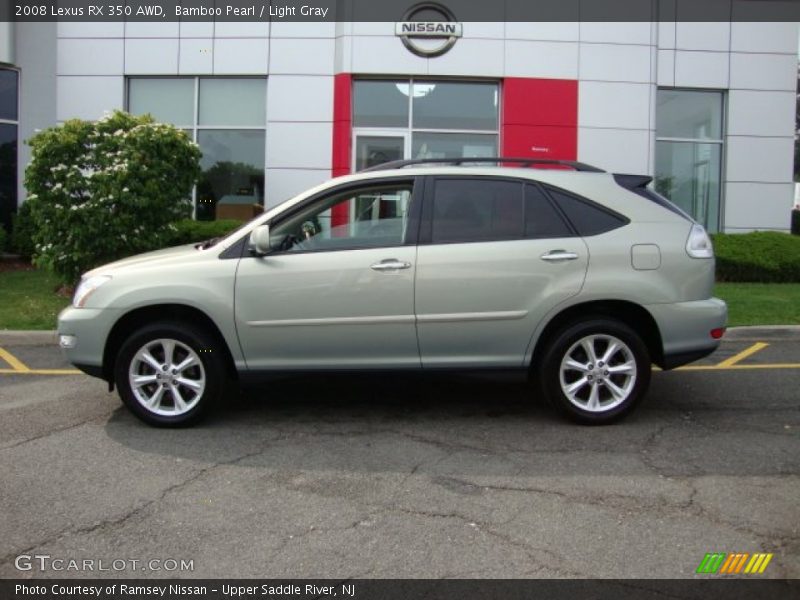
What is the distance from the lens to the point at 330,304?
208 inches

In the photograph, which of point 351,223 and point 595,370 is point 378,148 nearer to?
point 351,223

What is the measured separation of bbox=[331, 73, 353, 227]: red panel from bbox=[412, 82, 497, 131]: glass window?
1.21 metres

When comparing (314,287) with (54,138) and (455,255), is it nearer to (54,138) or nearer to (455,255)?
(455,255)

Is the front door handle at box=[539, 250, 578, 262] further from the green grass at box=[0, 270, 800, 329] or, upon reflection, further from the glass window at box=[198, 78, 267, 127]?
the glass window at box=[198, 78, 267, 127]

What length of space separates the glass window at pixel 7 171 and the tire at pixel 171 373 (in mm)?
11263

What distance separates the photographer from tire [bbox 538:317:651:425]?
5.37m

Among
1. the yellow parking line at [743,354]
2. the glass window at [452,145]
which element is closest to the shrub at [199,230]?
the glass window at [452,145]

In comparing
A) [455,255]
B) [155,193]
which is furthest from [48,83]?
[455,255]

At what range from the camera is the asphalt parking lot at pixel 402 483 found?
3.54 meters

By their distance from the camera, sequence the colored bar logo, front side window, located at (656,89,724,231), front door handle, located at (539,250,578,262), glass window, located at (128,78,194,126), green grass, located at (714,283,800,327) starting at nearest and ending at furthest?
the colored bar logo
front door handle, located at (539,250,578,262)
green grass, located at (714,283,800,327)
glass window, located at (128,78,194,126)
front side window, located at (656,89,724,231)

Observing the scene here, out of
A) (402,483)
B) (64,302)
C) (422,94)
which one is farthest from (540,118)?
(402,483)

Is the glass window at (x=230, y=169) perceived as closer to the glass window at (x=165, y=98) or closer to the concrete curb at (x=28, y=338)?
the glass window at (x=165, y=98)
